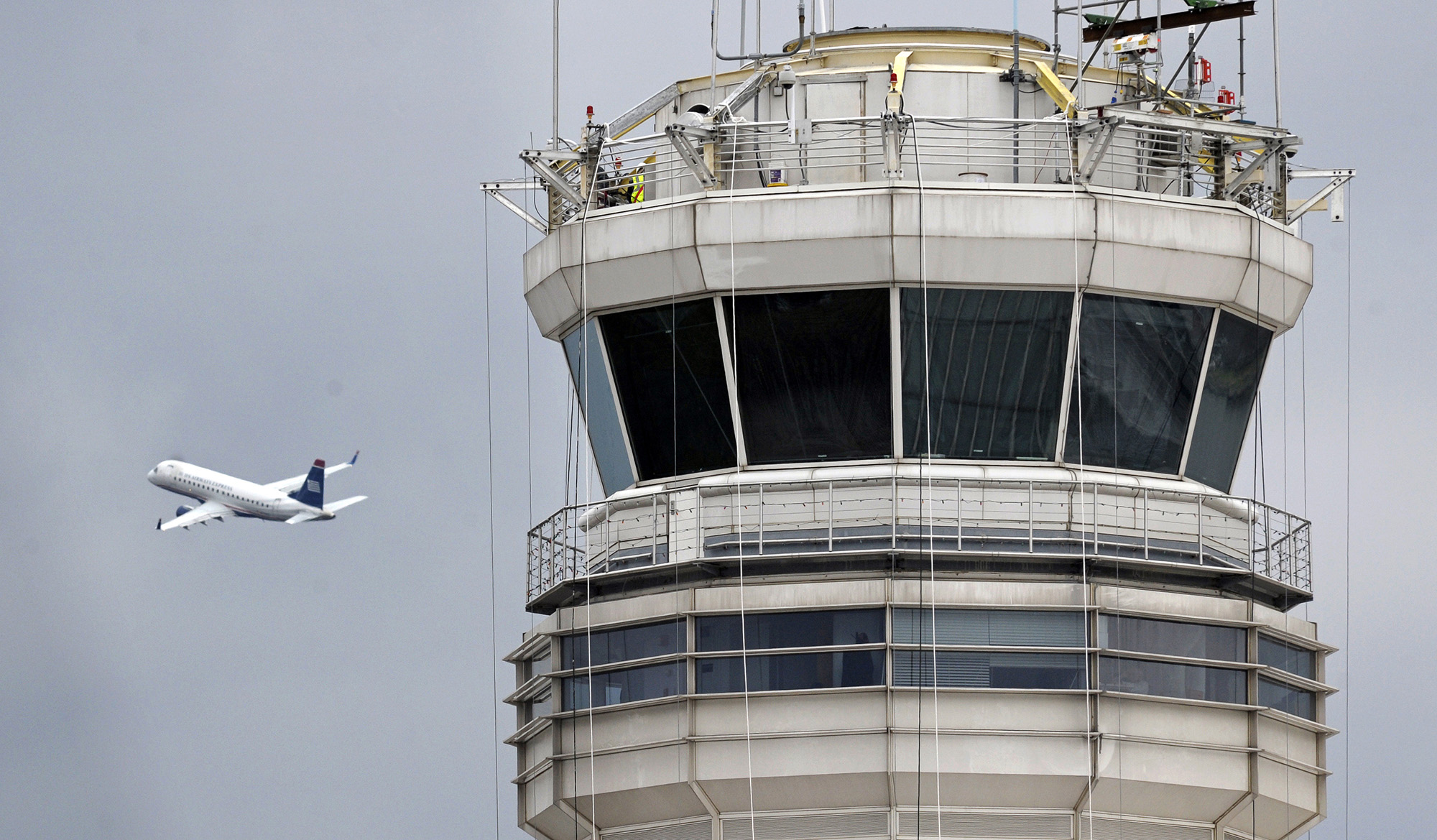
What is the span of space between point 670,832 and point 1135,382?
1080 cm

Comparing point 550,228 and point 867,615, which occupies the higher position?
point 550,228

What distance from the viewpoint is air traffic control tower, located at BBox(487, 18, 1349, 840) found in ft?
137

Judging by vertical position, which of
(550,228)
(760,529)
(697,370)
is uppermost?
(550,228)

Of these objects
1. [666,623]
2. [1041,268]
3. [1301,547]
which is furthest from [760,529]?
[1301,547]

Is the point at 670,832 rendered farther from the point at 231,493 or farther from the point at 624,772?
the point at 231,493

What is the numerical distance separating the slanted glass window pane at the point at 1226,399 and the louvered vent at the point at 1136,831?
6043 millimetres

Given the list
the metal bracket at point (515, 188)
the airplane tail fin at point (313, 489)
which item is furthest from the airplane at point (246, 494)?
the metal bracket at point (515, 188)

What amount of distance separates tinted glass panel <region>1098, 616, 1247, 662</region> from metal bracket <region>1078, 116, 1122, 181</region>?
7399mm

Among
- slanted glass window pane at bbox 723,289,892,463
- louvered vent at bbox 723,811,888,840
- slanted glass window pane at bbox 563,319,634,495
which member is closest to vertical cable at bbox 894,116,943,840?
slanted glass window pane at bbox 723,289,892,463

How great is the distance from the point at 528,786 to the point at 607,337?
796 cm

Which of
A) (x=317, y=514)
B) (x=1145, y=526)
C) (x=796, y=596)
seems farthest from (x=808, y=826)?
(x=317, y=514)

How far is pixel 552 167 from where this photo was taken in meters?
46.3

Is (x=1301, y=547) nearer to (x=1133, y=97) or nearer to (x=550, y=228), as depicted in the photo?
(x=1133, y=97)

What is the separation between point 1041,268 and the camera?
42.8 meters
